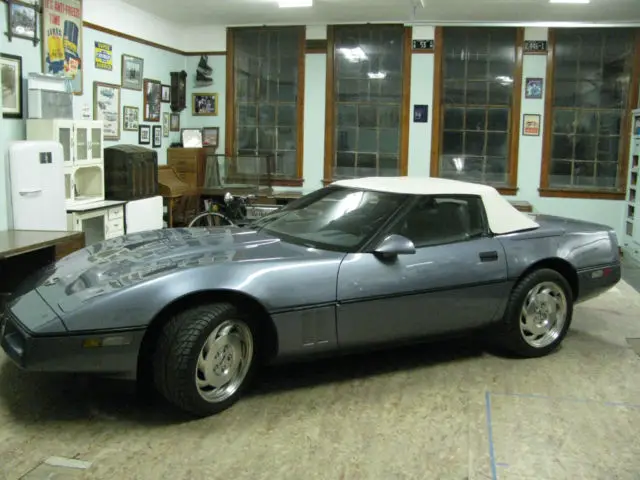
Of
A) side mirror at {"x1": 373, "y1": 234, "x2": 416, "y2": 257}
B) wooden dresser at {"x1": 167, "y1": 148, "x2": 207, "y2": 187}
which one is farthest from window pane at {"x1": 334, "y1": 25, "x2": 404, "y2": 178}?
side mirror at {"x1": 373, "y1": 234, "x2": 416, "y2": 257}

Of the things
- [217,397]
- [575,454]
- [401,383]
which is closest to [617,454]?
[575,454]

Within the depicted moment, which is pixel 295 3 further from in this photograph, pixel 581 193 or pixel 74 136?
pixel 581 193

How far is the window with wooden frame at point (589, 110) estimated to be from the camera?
9.83m

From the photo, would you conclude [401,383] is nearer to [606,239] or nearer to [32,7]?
[606,239]

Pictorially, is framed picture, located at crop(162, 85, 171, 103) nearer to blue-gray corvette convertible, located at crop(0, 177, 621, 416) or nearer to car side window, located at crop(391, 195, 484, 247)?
blue-gray corvette convertible, located at crop(0, 177, 621, 416)

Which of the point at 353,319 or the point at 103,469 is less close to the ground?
the point at 353,319

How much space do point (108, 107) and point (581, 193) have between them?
7025 mm

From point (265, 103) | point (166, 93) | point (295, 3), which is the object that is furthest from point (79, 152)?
point (265, 103)

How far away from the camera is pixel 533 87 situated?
10.0 m

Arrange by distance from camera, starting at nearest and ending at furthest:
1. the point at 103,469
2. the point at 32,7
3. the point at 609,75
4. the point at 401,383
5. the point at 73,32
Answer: the point at 103,469
the point at 401,383
the point at 32,7
the point at 73,32
the point at 609,75

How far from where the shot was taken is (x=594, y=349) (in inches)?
184

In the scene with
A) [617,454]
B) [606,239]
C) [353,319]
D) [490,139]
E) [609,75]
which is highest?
[609,75]

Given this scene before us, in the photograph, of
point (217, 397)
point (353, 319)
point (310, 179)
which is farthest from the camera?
point (310, 179)

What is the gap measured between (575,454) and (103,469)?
7.09 ft
